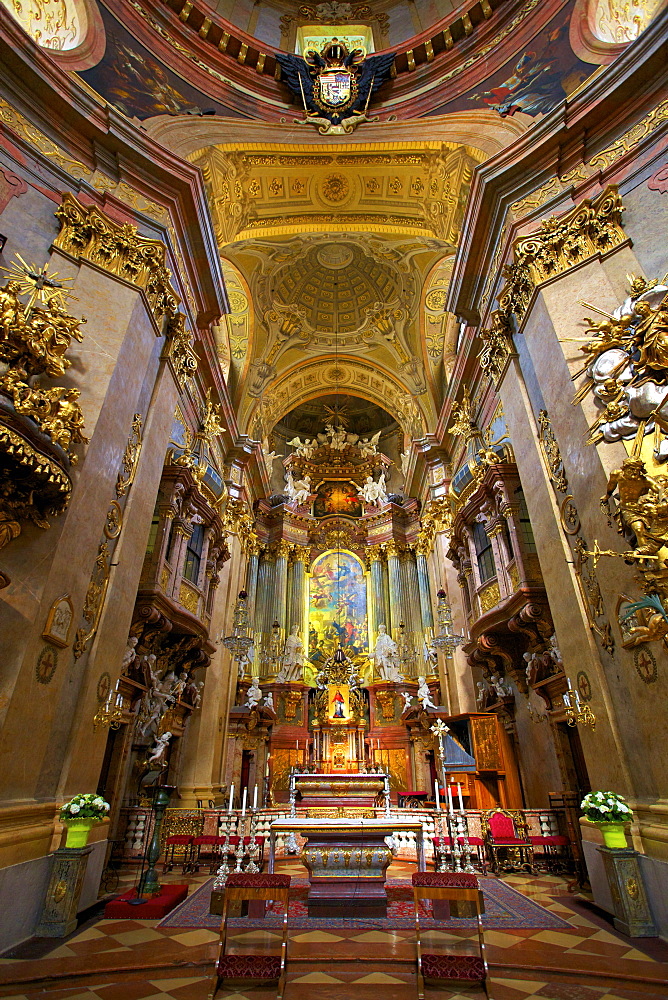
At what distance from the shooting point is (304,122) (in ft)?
42.4

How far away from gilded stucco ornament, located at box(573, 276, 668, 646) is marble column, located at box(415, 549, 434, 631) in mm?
12692

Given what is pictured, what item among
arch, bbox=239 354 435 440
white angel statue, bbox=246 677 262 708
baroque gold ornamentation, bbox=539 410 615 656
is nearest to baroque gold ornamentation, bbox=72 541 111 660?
baroque gold ornamentation, bbox=539 410 615 656

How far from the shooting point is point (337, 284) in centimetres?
1881

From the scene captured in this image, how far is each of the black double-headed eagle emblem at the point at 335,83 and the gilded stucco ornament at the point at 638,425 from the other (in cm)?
973

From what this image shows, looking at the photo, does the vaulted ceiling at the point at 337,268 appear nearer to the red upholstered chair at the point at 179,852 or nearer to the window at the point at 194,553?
the window at the point at 194,553

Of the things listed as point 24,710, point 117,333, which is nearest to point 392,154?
point 117,333

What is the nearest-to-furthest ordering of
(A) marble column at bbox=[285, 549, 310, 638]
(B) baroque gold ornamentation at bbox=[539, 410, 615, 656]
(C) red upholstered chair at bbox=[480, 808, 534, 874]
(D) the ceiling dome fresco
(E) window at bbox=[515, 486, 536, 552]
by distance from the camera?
1. (B) baroque gold ornamentation at bbox=[539, 410, 615, 656]
2. (C) red upholstered chair at bbox=[480, 808, 534, 874]
3. (E) window at bbox=[515, 486, 536, 552]
4. (D) the ceiling dome fresco
5. (A) marble column at bbox=[285, 549, 310, 638]

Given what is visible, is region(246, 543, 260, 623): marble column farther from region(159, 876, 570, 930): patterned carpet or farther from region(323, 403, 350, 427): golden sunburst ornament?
region(159, 876, 570, 930): patterned carpet

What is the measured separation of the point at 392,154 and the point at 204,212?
18.9ft

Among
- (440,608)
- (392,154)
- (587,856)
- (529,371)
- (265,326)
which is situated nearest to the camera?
(587,856)

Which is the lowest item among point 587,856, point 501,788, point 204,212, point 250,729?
point 587,856

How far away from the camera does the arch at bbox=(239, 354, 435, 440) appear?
18.7 m

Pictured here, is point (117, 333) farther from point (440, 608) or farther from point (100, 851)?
point (440, 608)

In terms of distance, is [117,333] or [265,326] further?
[265,326]
